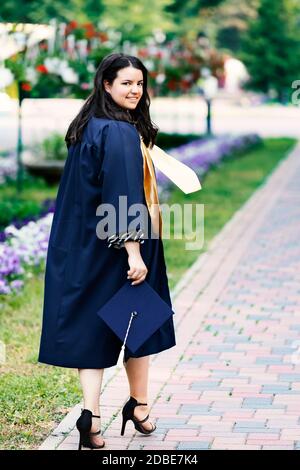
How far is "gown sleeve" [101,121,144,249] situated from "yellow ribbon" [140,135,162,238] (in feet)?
0.26

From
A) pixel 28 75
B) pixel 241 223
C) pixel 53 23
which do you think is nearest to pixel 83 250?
pixel 241 223

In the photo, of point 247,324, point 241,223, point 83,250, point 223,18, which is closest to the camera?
point 83,250

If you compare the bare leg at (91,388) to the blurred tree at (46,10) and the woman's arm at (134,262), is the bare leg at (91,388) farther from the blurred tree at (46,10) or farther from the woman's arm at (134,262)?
the blurred tree at (46,10)

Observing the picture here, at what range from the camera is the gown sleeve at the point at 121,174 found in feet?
12.9

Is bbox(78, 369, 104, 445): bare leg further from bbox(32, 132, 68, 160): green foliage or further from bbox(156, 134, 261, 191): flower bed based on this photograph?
bbox(32, 132, 68, 160): green foliage

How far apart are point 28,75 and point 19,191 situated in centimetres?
131

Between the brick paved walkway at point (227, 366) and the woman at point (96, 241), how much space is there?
39 centimetres

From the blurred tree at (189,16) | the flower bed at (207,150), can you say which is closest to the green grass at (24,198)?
the flower bed at (207,150)

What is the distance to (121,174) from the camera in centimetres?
394

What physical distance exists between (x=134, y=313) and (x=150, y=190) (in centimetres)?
47

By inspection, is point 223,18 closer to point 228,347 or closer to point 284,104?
point 284,104

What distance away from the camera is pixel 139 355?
4.14 metres

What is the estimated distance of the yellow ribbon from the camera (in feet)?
13.4

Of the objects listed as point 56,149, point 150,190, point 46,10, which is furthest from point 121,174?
point 46,10
